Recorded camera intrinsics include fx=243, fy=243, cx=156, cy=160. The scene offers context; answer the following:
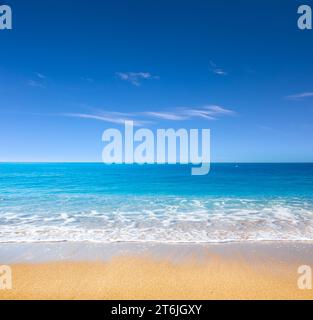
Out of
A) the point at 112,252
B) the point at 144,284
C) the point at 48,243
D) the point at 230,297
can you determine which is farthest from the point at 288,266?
the point at 48,243

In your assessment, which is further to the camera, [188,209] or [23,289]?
[188,209]

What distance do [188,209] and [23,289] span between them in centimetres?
977

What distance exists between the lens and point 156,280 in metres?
5.39

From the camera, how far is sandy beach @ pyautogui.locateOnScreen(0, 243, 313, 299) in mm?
4934

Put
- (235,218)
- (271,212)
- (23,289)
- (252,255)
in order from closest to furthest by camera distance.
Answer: (23,289), (252,255), (235,218), (271,212)

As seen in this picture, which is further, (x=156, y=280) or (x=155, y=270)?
(x=155, y=270)

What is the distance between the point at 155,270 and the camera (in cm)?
588

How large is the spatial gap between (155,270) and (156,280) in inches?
19.4

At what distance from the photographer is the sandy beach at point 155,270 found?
16.2ft

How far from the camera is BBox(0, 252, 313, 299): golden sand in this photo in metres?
4.88

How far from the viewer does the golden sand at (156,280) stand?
488cm
